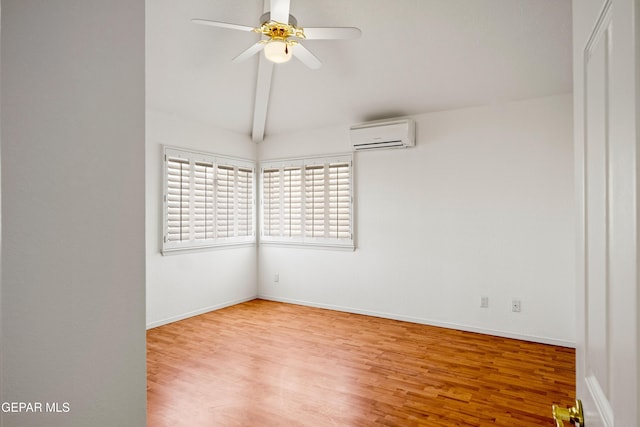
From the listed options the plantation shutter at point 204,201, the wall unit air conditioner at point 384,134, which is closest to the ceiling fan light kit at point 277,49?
the wall unit air conditioner at point 384,134

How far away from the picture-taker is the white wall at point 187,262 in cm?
423

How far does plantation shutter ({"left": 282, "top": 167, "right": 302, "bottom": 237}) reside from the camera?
5.31 m

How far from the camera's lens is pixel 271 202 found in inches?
220

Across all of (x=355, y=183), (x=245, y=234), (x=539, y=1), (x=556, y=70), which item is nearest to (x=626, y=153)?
(x=539, y=1)

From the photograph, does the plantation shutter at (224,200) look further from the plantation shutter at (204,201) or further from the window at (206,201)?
the plantation shutter at (204,201)

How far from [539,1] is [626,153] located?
3022 millimetres

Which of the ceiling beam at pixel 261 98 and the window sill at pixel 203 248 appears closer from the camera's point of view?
the ceiling beam at pixel 261 98

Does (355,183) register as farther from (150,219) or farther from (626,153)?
(626,153)

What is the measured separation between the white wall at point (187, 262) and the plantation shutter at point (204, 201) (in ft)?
0.82

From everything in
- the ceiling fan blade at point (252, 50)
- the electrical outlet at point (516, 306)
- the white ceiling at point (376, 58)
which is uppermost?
the white ceiling at point (376, 58)

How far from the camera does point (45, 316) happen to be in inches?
33.7

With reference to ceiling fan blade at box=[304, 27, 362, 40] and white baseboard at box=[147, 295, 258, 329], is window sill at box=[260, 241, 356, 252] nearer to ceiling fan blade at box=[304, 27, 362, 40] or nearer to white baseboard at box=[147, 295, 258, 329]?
white baseboard at box=[147, 295, 258, 329]

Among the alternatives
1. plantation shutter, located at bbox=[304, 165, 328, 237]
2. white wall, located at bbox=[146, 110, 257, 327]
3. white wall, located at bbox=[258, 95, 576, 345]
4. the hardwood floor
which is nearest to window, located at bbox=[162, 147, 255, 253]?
white wall, located at bbox=[146, 110, 257, 327]

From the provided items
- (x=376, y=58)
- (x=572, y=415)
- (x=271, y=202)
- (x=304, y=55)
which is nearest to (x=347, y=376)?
(x=572, y=415)
